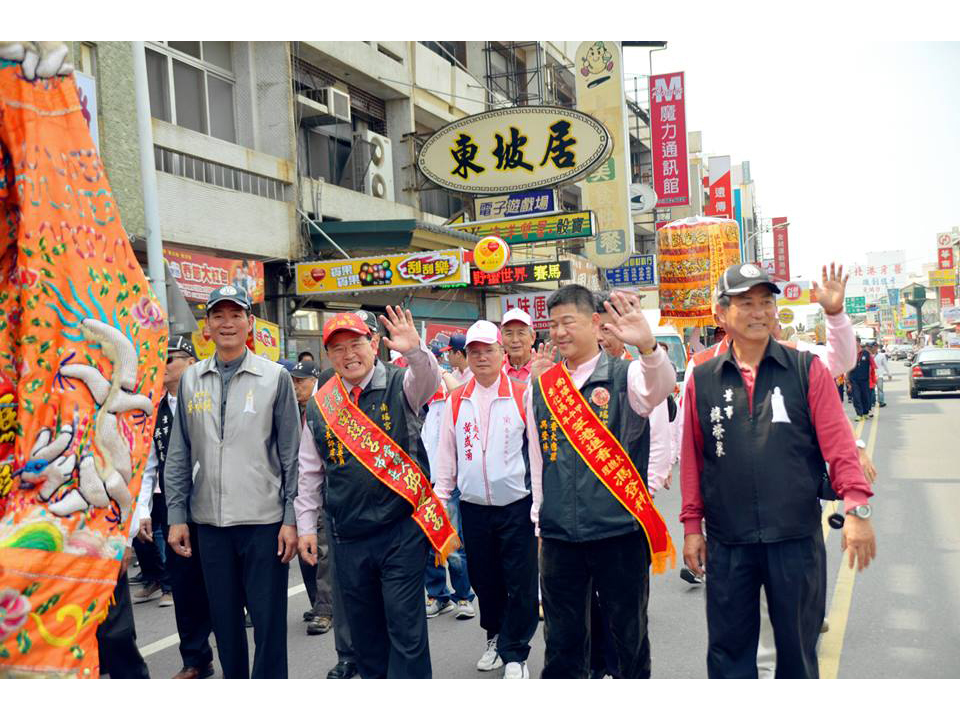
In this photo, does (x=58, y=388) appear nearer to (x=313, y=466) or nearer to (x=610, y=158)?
(x=313, y=466)

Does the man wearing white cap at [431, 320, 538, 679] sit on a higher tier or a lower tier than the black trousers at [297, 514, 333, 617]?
higher

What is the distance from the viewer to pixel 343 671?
178 inches

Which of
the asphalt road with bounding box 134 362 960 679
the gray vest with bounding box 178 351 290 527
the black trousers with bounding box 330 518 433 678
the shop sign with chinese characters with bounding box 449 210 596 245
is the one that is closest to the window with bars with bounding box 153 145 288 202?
the shop sign with chinese characters with bounding box 449 210 596 245

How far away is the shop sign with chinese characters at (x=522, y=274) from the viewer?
1508 cm

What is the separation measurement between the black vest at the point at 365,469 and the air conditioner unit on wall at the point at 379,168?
45.1ft

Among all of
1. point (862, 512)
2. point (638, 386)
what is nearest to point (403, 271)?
point (638, 386)

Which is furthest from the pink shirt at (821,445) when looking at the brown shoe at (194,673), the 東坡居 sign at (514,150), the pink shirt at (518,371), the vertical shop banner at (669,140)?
the vertical shop banner at (669,140)

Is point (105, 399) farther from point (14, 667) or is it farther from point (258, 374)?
point (258, 374)

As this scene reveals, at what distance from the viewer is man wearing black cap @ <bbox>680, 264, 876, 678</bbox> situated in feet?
10.4

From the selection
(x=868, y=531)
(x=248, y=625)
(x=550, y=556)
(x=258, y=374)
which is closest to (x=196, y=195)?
(x=248, y=625)

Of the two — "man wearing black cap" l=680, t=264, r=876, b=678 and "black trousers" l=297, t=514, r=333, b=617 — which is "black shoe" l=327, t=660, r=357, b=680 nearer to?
"black trousers" l=297, t=514, r=333, b=617

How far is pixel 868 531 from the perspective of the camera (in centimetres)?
311

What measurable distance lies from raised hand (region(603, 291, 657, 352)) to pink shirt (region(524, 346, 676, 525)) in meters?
0.08

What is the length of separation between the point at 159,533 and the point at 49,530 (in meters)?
4.28
